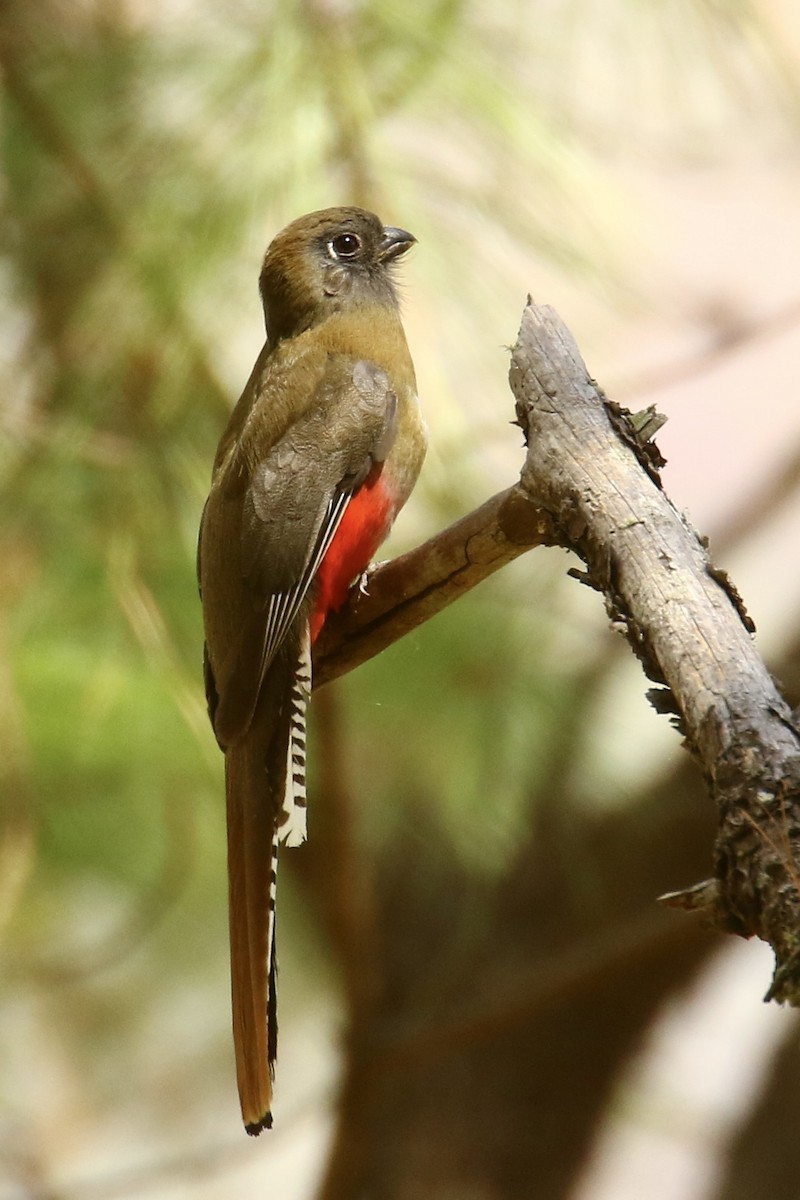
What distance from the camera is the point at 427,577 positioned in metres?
1.66

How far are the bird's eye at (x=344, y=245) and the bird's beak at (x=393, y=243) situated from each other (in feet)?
0.15

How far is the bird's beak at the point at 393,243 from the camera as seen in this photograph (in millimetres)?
2168

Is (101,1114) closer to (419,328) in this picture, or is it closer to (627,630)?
(419,328)

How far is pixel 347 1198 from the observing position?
3.05 m

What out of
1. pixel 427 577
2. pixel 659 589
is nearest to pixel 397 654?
pixel 427 577

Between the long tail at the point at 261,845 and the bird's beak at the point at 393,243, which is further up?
the bird's beak at the point at 393,243

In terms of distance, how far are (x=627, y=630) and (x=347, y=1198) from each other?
2.25 meters

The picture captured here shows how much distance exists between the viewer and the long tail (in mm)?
1517

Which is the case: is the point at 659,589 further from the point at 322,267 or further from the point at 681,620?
the point at 322,267

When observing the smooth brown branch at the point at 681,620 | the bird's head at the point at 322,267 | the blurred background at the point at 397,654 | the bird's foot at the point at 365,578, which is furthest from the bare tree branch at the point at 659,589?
the blurred background at the point at 397,654

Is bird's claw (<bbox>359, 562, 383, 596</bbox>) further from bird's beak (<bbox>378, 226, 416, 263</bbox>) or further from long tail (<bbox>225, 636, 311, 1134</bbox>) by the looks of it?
bird's beak (<bbox>378, 226, 416, 263</bbox>)

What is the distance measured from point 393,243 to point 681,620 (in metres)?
1.19

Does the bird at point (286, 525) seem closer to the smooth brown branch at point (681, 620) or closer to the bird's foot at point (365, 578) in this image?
the bird's foot at point (365, 578)

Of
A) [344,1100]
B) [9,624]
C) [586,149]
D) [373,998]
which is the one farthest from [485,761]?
[586,149]
